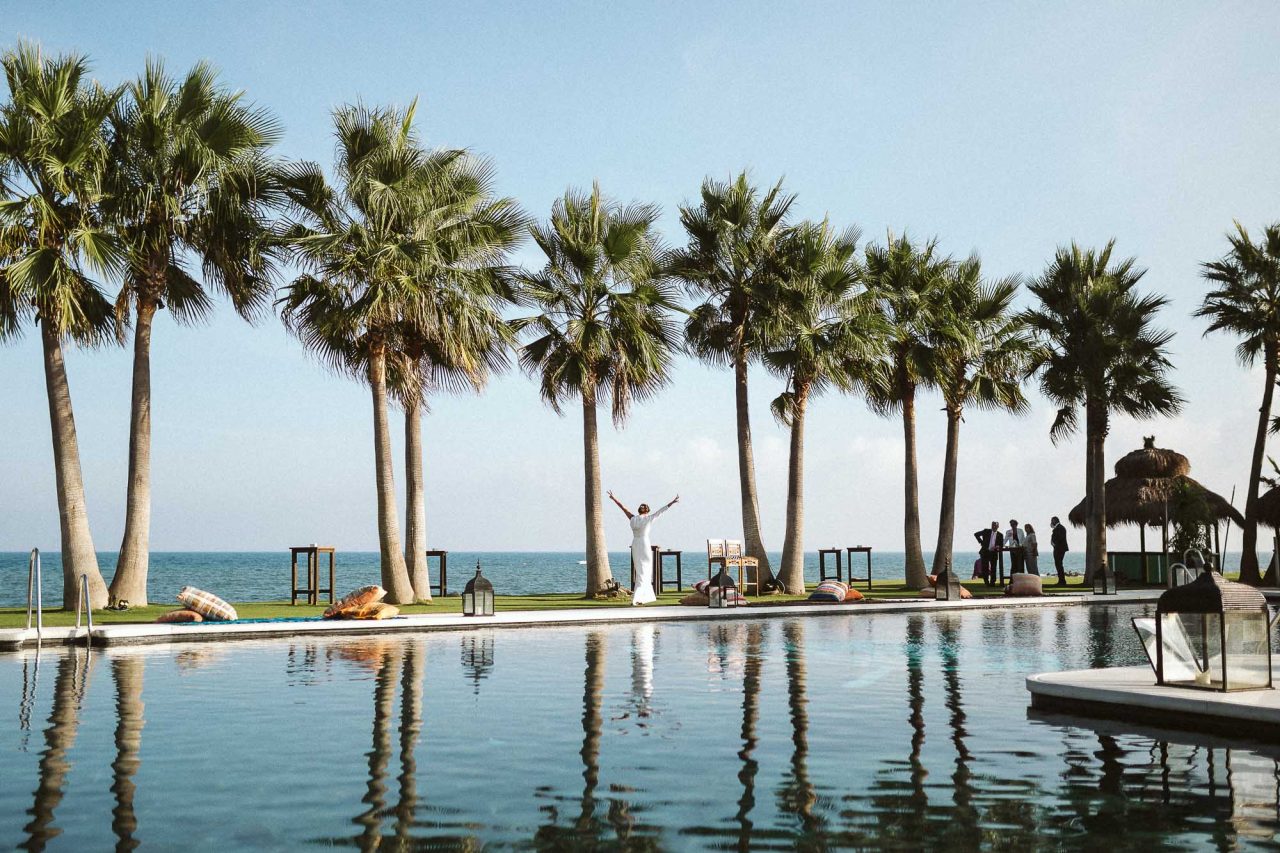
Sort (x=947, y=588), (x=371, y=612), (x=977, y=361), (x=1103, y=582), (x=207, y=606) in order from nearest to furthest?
(x=207, y=606), (x=371, y=612), (x=947, y=588), (x=1103, y=582), (x=977, y=361)

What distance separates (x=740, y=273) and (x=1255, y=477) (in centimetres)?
2089

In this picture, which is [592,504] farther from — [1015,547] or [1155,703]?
[1155,703]

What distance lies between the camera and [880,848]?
18.6 ft

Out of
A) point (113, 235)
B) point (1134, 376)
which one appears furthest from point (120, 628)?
point (1134, 376)

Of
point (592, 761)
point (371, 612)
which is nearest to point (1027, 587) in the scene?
point (371, 612)

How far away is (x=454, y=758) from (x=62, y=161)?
715 inches

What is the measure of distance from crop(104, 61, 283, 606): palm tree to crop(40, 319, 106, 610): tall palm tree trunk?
2.16ft

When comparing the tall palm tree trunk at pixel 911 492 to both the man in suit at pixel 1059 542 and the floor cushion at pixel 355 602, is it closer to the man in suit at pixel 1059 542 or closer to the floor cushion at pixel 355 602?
the man in suit at pixel 1059 542

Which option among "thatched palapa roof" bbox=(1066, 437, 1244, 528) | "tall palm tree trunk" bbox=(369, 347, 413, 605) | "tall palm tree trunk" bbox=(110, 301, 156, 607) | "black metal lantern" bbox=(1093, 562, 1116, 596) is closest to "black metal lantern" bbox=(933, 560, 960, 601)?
"black metal lantern" bbox=(1093, 562, 1116, 596)

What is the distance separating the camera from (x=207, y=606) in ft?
62.4

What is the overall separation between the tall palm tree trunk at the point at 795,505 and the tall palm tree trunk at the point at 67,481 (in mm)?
16066

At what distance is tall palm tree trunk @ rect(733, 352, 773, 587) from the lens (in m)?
30.1

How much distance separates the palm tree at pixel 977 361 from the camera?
3422cm

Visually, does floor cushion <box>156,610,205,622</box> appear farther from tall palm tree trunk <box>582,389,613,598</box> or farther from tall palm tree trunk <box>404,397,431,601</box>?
tall palm tree trunk <box>582,389,613,598</box>
